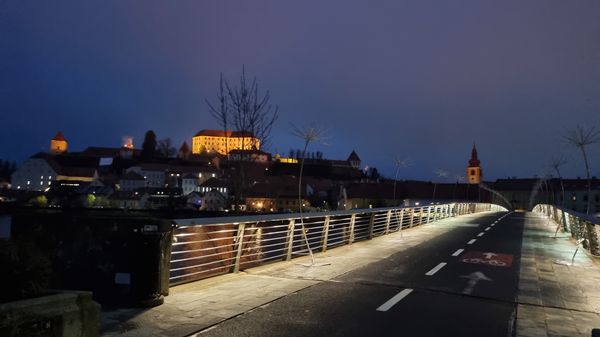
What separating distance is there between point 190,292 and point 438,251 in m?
9.72

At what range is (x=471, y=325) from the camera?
6.73m

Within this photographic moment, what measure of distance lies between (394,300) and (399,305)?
0.37 metres

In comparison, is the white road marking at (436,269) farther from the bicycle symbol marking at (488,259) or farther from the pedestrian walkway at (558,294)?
the pedestrian walkway at (558,294)

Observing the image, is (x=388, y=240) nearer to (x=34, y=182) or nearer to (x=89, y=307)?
(x=89, y=307)

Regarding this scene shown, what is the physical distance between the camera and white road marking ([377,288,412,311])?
7639 mm

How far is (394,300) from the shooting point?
8.18 m

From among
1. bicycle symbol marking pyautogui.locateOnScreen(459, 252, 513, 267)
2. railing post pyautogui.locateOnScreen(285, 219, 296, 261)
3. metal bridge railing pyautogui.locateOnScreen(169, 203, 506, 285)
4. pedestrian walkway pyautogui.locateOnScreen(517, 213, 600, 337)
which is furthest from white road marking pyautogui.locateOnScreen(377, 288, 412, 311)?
bicycle symbol marking pyautogui.locateOnScreen(459, 252, 513, 267)

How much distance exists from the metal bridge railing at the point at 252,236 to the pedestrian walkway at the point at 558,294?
5.12m

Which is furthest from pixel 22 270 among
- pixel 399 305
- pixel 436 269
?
pixel 436 269

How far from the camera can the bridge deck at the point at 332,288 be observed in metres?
6.47

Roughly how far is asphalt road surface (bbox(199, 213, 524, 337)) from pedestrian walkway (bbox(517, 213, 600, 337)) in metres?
0.27

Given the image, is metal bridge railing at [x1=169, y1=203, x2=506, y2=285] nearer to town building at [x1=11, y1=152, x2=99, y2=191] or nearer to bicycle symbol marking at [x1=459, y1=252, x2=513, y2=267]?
bicycle symbol marking at [x1=459, y1=252, x2=513, y2=267]

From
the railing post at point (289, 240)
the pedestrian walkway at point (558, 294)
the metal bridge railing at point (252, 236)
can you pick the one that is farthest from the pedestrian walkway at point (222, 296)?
the pedestrian walkway at point (558, 294)

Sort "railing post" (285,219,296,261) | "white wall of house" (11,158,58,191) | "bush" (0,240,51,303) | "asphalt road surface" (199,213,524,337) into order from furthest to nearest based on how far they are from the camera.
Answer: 1. "white wall of house" (11,158,58,191)
2. "railing post" (285,219,296,261)
3. "asphalt road surface" (199,213,524,337)
4. "bush" (0,240,51,303)
